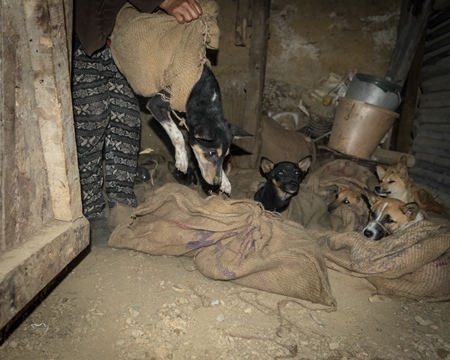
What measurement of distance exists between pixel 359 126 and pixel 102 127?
4.53 meters

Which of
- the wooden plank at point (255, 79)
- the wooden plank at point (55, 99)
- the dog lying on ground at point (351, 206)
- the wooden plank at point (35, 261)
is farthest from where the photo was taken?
the wooden plank at point (255, 79)

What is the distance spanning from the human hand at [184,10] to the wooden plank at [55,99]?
116cm

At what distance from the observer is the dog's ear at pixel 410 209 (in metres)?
4.12

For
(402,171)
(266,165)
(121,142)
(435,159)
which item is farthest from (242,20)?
(435,159)

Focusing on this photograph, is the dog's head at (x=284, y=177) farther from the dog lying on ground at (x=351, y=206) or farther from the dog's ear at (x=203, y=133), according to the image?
the dog's ear at (x=203, y=133)

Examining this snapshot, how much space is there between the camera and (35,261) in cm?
168

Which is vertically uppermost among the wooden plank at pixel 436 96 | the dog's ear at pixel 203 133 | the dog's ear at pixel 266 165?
the wooden plank at pixel 436 96

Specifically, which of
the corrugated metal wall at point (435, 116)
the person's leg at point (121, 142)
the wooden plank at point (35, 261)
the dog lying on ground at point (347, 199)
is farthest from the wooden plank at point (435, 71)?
the wooden plank at point (35, 261)

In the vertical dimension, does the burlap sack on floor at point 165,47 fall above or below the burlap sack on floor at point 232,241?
above

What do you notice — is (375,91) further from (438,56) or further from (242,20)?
(242,20)

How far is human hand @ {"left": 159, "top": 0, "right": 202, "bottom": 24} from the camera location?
2.65 m

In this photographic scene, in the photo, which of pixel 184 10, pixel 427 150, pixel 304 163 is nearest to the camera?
pixel 184 10

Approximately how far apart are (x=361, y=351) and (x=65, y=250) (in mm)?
2096

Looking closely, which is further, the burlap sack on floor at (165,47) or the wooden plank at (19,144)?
the burlap sack on floor at (165,47)
